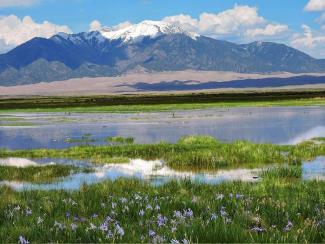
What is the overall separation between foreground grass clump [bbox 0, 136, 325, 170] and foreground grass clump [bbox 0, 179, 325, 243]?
10.4 m

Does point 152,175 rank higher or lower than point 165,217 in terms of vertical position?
Result: lower

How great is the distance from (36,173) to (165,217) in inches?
552

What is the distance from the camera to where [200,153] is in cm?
2692

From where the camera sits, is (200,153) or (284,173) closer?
(284,173)

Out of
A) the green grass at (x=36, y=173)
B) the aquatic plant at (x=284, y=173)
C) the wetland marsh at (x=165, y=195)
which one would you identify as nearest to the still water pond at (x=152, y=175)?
the wetland marsh at (x=165, y=195)

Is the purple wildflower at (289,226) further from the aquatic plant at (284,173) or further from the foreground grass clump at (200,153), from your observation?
the foreground grass clump at (200,153)

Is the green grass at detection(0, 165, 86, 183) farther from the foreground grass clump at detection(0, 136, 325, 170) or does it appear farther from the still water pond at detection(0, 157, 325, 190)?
the foreground grass clump at detection(0, 136, 325, 170)

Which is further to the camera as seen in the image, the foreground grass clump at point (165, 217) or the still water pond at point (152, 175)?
the still water pond at point (152, 175)

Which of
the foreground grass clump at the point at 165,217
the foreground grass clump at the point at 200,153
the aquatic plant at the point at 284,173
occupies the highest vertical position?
the foreground grass clump at the point at 165,217

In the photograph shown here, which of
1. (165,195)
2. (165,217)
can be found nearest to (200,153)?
(165,195)

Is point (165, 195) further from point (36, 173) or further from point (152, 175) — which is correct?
point (36, 173)

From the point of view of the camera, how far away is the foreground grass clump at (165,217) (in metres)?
8.55

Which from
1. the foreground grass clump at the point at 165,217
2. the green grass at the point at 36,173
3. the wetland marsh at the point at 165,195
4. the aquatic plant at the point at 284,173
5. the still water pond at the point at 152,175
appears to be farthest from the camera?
the green grass at the point at 36,173

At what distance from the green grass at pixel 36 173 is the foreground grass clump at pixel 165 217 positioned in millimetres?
6885
